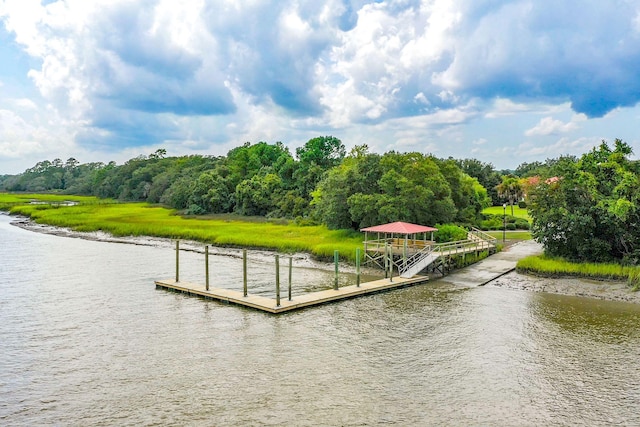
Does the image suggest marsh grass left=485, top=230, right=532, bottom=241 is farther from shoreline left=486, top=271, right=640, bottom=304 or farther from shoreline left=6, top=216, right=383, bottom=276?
shoreline left=6, top=216, right=383, bottom=276

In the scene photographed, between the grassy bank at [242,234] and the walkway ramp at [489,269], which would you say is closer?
the walkway ramp at [489,269]

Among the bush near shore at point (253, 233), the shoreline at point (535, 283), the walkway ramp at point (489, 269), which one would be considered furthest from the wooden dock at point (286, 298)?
the bush near shore at point (253, 233)

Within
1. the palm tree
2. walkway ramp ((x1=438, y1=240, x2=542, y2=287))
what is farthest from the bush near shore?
the palm tree

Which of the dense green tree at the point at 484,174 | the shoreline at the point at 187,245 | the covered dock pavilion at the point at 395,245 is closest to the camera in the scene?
the covered dock pavilion at the point at 395,245

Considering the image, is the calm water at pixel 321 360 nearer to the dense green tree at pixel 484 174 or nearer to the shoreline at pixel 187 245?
the shoreline at pixel 187 245

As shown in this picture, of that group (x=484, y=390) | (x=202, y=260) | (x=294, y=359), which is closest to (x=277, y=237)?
(x=202, y=260)

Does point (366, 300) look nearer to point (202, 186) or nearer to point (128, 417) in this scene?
point (128, 417)
